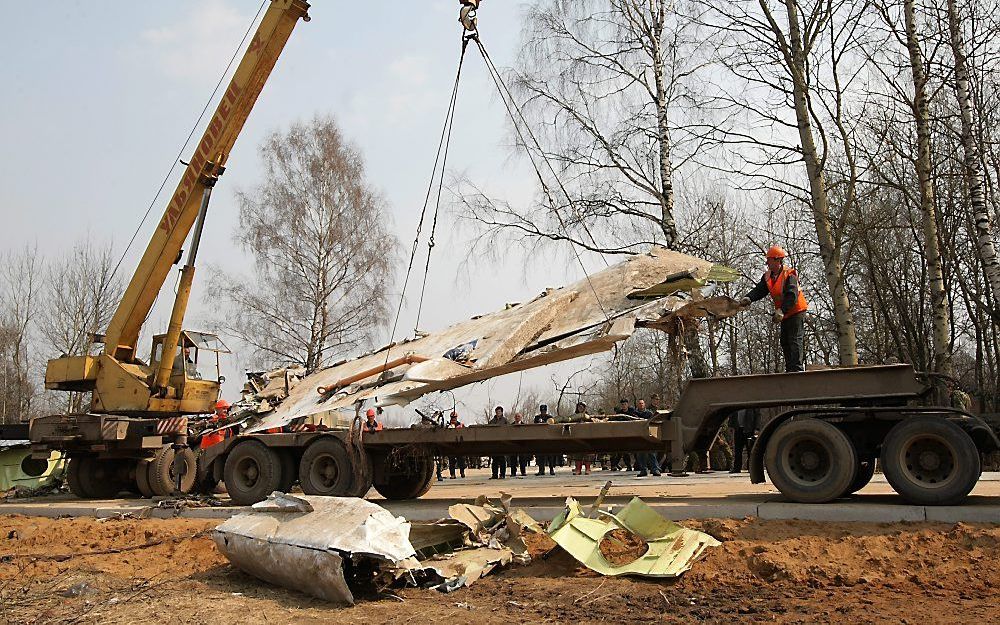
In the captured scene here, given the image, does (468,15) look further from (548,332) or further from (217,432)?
(217,432)

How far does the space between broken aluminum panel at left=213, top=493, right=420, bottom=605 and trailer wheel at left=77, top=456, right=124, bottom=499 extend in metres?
→ 9.31

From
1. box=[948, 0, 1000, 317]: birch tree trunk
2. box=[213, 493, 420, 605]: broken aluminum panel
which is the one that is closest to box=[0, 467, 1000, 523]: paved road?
box=[213, 493, 420, 605]: broken aluminum panel

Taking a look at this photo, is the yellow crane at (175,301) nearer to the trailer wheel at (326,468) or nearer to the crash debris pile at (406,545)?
the trailer wheel at (326,468)

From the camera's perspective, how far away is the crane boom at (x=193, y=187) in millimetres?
15062

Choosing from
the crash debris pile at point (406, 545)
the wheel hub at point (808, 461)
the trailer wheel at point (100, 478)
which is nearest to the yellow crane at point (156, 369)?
the trailer wheel at point (100, 478)

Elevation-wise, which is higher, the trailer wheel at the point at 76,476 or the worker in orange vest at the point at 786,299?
the worker in orange vest at the point at 786,299

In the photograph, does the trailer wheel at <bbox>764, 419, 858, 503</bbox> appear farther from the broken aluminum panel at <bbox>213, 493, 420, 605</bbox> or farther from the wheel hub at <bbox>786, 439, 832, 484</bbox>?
the broken aluminum panel at <bbox>213, 493, 420, 605</bbox>

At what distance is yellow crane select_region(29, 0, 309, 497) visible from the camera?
1492 centimetres

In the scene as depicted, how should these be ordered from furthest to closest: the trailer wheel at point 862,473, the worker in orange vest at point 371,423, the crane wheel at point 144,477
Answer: the crane wheel at point 144,477
the worker in orange vest at point 371,423
the trailer wheel at point 862,473

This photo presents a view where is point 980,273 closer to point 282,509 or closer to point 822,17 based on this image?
point 822,17

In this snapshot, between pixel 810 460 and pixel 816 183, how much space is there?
321 inches

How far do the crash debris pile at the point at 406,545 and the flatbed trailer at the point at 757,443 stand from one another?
65.1 inches

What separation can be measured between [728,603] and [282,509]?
4.22 metres

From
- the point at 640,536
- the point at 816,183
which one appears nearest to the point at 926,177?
the point at 816,183
